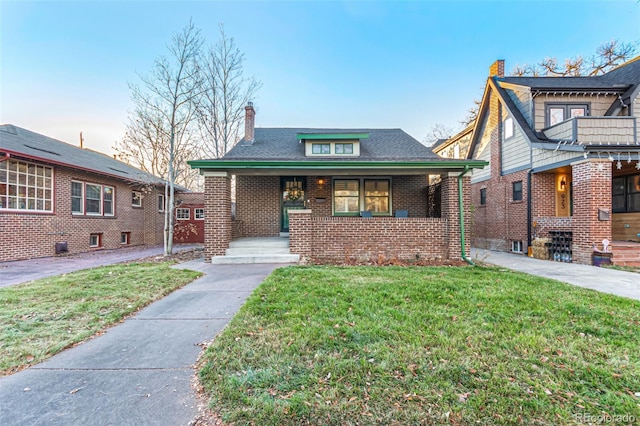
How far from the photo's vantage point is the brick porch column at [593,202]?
7.73 m

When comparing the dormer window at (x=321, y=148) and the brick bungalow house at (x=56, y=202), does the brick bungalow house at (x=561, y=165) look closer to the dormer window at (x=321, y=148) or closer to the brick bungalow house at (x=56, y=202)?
the dormer window at (x=321, y=148)

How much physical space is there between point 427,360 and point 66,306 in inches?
190

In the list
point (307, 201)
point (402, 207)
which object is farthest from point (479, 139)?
point (307, 201)

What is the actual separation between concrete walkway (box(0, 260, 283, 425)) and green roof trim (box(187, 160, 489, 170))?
4701mm

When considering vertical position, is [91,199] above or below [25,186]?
below

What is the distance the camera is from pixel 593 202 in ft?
25.5

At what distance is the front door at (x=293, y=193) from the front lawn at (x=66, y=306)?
488 centimetres

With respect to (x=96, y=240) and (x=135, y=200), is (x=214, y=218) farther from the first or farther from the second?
(x=135, y=200)

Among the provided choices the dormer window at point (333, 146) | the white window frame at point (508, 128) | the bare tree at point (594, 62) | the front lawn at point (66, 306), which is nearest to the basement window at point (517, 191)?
the white window frame at point (508, 128)

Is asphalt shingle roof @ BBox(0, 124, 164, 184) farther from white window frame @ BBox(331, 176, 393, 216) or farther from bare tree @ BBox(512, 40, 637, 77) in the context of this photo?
bare tree @ BBox(512, 40, 637, 77)

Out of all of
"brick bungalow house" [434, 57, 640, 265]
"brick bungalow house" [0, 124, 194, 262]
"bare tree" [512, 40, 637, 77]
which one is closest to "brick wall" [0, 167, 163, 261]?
"brick bungalow house" [0, 124, 194, 262]

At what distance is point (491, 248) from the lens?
11.9 meters

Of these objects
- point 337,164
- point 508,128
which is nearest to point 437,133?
point 508,128

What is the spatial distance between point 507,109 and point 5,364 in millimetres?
14489
